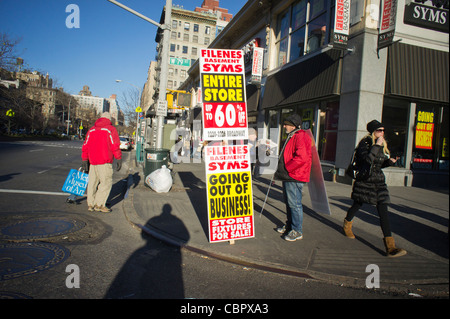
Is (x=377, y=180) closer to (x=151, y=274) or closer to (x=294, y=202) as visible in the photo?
(x=294, y=202)

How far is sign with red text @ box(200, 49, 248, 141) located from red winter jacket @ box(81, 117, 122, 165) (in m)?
2.49

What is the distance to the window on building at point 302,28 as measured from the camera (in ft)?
39.1

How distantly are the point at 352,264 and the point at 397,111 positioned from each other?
8.86 m

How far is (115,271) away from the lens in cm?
328

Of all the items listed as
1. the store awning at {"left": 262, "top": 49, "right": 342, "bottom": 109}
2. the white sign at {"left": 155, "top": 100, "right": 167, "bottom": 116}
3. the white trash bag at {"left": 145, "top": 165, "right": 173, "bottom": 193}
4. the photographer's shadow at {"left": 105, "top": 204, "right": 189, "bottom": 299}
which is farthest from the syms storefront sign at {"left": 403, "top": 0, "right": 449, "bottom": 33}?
the photographer's shadow at {"left": 105, "top": 204, "right": 189, "bottom": 299}

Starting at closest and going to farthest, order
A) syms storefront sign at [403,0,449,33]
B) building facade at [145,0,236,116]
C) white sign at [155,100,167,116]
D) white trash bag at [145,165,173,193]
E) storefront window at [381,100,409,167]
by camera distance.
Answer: white trash bag at [145,165,173,193] < syms storefront sign at [403,0,449,33] < white sign at [155,100,167,116] < storefront window at [381,100,409,167] < building facade at [145,0,236,116]

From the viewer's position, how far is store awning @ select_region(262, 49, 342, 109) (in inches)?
407

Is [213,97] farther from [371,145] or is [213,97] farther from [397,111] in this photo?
[397,111]

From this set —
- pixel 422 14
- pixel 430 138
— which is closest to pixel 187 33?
pixel 422 14

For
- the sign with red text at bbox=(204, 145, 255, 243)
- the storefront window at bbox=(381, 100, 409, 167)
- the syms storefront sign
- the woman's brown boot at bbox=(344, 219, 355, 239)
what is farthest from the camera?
the storefront window at bbox=(381, 100, 409, 167)

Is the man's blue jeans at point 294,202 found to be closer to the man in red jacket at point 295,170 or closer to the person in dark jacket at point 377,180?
the man in red jacket at point 295,170

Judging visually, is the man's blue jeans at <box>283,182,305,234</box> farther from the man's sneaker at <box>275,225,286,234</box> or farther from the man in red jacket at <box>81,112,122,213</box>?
the man in red jacket at <box>81,112,122,213</box>

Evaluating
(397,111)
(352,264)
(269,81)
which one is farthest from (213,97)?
(269,81)

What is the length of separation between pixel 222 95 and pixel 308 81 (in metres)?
8.34
